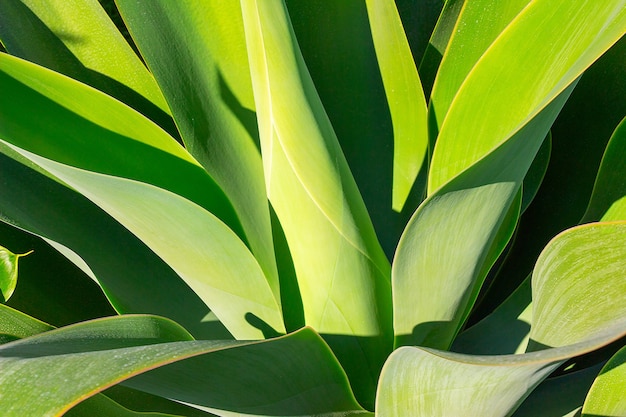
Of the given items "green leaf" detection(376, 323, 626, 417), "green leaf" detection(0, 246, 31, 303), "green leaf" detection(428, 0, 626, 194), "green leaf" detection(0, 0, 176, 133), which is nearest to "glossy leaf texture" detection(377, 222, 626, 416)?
"green leaf" detection(376, 323, 626, 417)

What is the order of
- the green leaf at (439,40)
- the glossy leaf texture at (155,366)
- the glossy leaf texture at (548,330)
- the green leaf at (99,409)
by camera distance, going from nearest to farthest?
the glossy leaf texture at (155,366), the glossy leaf texture at (548,330), the green leaf at (99,409), the green leaf at (439,40)

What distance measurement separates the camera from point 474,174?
0.55 meters

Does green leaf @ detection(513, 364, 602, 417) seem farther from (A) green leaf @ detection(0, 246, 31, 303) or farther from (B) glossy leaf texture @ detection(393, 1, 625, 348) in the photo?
(A) green leaf @ detection(0, 246, 31, 303)

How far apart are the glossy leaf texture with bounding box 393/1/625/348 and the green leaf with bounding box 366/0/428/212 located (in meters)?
0.10

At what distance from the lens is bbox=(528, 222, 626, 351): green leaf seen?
0.55 metres

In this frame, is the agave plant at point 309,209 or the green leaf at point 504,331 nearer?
the agave plant at point 309,209

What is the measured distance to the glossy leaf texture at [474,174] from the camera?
0.56 meters

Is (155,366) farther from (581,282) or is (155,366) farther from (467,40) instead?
(467,40)

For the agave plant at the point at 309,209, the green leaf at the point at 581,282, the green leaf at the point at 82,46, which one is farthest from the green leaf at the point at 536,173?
the green leaf at the point at 82,46

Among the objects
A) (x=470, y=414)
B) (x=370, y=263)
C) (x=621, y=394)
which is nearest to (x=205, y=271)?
(x=370, y=263)

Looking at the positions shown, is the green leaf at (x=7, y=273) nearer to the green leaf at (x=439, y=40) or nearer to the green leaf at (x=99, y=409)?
the green leaf at (x=99, y=409)

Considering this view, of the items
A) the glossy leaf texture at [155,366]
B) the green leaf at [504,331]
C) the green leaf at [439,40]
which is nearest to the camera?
the glossy leaf texture at [155,366]

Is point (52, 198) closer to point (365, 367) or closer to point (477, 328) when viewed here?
point (365, 367)

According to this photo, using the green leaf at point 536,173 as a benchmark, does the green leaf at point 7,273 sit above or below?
below
